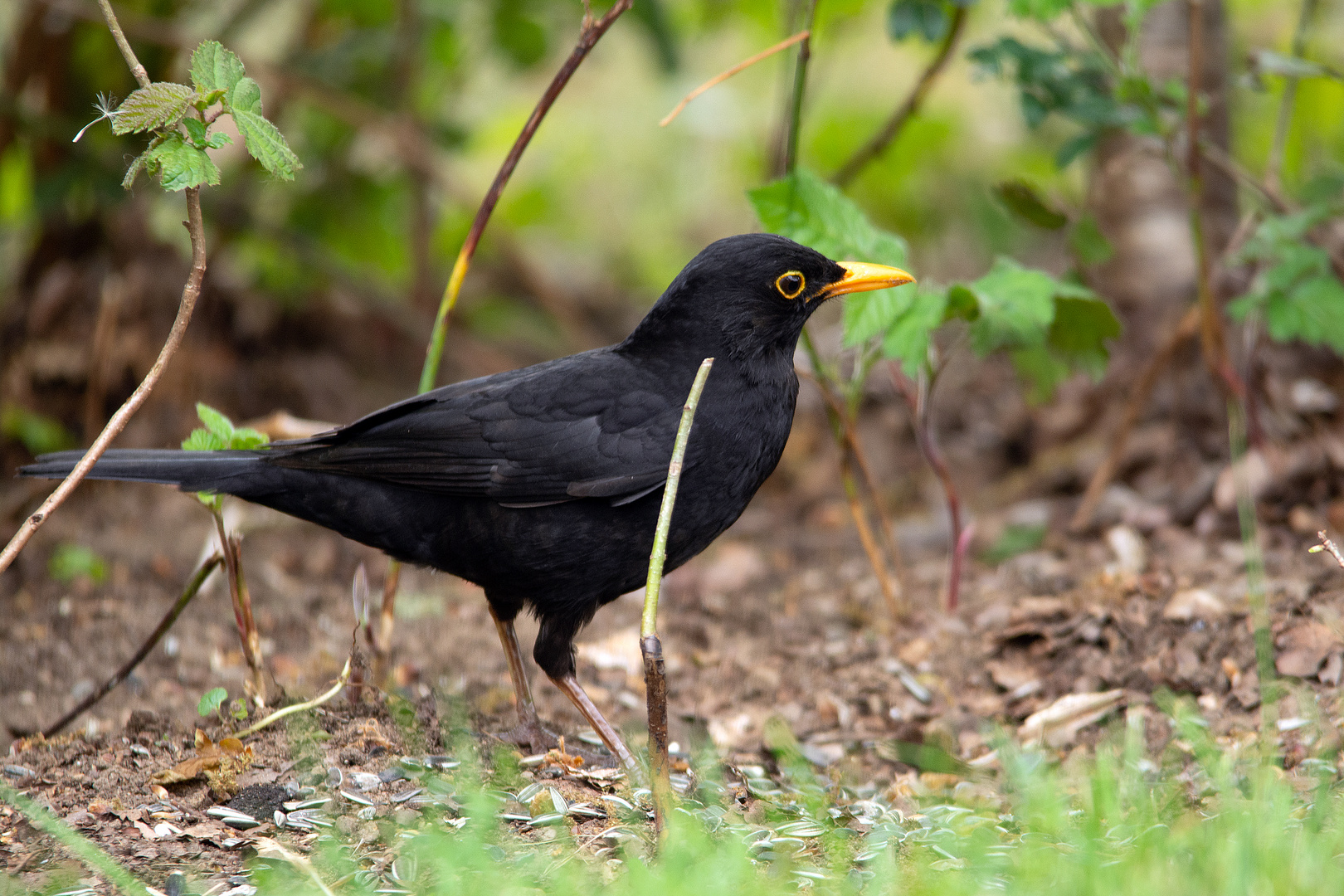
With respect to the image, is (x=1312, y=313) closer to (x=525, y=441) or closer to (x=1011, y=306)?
(x=1011, y=306)

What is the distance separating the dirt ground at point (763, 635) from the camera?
321cm

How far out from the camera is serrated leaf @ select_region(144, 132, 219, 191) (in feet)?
9.16

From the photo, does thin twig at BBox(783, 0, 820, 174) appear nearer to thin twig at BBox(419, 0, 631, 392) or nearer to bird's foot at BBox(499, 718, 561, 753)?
thin twig at BBox(419, 0, 631, 392)

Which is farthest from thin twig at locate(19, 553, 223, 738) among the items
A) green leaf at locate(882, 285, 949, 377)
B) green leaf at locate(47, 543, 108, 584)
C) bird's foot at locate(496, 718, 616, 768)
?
green leaf at locate(882, 285, 949, 377)

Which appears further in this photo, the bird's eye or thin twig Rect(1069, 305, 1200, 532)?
thin twig Rect(1069, 305, 1200, 532)

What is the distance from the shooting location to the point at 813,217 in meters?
4.10

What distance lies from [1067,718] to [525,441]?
1.93 metres

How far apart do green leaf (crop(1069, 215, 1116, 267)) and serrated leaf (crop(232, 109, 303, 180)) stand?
3010 mm

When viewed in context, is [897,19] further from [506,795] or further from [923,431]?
[506,795]

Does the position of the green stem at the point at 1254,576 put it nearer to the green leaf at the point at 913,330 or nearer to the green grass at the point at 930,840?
the green grass at the point at 930,840

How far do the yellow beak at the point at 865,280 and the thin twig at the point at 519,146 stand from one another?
1.05 meters

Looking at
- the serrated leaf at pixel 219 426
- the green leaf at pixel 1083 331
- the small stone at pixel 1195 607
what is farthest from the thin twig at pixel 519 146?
the small stone at pixel 1195 607

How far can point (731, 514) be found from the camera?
11.7ft

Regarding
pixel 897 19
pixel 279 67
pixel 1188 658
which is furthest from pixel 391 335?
pixel 1188 658
